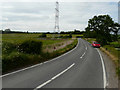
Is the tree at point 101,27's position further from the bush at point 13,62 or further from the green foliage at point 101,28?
the bush at point 13,62

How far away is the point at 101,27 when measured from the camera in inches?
2068

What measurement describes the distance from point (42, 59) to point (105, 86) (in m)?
8.44

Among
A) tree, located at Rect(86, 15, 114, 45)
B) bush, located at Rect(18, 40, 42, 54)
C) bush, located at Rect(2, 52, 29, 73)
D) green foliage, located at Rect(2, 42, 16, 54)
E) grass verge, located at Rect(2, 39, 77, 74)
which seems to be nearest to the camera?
bush, located at Rect(2, 52, 29, 73)

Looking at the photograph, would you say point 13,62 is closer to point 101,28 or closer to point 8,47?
point 8,47

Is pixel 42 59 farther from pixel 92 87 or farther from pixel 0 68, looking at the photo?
pixel 92 87

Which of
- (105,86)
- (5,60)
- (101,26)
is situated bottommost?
(105,86)

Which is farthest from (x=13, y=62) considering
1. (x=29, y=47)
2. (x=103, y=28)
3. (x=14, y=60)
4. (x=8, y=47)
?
(x=103, y=28)

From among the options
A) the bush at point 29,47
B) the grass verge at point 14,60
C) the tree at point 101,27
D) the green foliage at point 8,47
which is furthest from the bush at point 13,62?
the tree at point 101,27

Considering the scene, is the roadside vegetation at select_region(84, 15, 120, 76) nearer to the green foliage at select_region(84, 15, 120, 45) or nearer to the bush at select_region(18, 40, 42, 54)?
the green foliage at select_region(84, 15, 120, 45)

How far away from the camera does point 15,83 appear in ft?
24.0

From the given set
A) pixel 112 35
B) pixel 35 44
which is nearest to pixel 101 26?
pixel 112 35

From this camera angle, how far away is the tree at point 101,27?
166 ft

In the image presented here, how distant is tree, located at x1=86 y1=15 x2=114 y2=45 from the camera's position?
50719mm

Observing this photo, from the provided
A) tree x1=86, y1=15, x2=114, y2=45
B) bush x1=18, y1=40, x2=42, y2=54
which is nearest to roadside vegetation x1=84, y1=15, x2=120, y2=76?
tree x1=86, y1=15, x2=114, y2=45
